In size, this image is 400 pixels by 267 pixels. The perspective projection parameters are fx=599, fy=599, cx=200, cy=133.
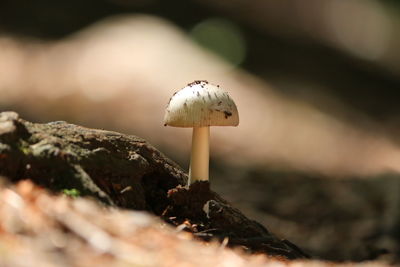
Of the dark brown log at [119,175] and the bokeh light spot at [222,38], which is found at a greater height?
A: the bokeh light spot at [222,38]

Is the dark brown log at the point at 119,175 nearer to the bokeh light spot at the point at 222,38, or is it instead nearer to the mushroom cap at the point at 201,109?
the mushroom cap at the point at 201,109

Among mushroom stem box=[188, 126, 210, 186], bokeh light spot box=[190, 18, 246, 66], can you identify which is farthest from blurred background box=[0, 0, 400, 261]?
mushroom stem box=[188, 126, 210, 186]

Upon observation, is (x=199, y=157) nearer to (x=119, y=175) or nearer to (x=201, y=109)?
(x=201, y=109)

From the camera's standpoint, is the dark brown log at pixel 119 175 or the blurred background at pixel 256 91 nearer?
the dark brown log at pixel 119 175

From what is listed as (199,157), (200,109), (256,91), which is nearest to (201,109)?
(200,109)

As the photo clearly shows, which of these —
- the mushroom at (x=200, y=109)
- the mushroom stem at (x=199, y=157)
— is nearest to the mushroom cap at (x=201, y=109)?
the mushroom at (x=200, y=109)

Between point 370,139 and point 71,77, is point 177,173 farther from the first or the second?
point 370,139

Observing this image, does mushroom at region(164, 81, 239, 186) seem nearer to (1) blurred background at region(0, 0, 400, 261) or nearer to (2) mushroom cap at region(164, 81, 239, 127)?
(2) mushroom cap at region(164, 81, 239, 127)
